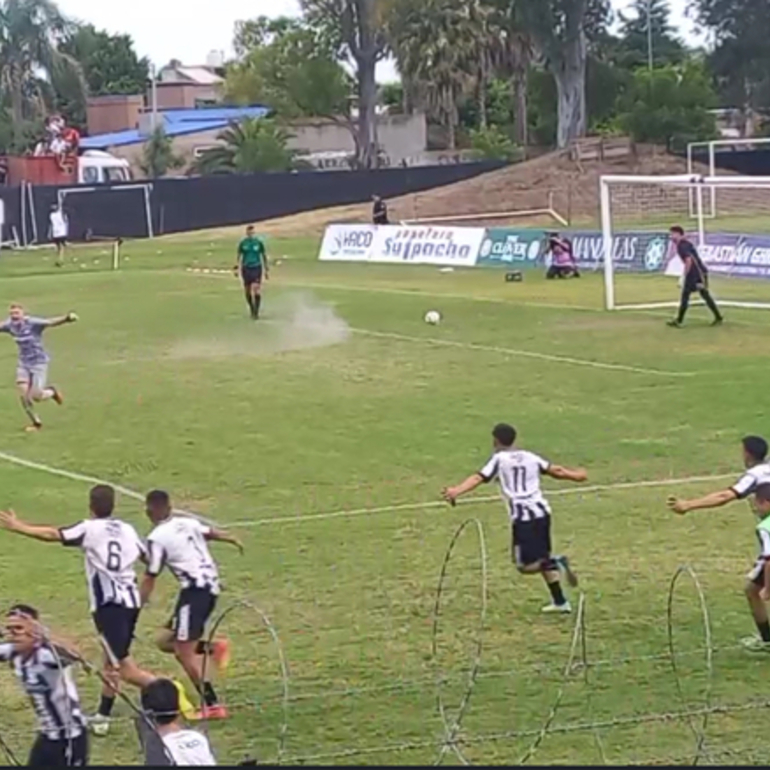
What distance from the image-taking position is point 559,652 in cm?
1315

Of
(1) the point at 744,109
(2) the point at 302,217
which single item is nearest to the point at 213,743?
(2) the point at 302,217

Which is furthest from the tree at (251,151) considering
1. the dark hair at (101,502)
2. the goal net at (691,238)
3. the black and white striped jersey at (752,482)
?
the dark hair at (101,502)

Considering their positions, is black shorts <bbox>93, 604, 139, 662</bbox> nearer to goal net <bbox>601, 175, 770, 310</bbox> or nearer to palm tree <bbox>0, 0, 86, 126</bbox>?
goal net <bbox>601, 175, 770, 310</bbox>

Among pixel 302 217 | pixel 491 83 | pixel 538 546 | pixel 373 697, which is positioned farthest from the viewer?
pixel 491 83

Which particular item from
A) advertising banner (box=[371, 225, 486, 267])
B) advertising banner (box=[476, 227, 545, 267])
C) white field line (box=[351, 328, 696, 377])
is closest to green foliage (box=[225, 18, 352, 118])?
advertising banner (box=[371, 225, 486, 267])

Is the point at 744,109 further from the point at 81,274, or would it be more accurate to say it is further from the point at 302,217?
the point at 81,274

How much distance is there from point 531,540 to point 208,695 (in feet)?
10.9

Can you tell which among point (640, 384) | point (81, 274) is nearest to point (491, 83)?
point (81, 274)

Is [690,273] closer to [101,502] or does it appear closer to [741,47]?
[101,502]

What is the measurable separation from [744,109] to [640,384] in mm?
70511

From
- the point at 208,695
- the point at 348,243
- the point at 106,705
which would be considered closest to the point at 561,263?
the point at 348,243

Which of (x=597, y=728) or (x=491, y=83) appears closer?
(x=597, y=728)

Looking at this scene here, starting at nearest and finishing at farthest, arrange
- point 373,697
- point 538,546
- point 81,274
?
1. point 373,697
2. point 538,546
3. point 81,274

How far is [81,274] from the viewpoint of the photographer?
52.4m
